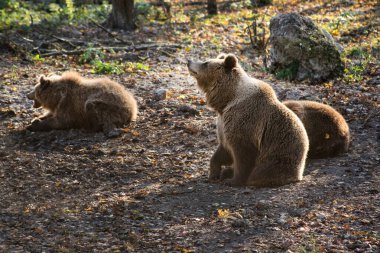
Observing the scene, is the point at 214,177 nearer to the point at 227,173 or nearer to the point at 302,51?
the point at 227,173

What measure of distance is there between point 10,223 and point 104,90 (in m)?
3.72

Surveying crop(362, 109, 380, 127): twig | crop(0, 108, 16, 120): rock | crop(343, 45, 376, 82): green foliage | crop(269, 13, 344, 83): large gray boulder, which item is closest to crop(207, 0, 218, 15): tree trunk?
crop(343, 45, 376, 82): green foliage

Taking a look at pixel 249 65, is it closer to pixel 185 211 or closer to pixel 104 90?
pixel 104 90

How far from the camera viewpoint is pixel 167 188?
23.0ft

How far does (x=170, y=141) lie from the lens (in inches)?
343

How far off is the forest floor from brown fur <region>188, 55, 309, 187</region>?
19 cm

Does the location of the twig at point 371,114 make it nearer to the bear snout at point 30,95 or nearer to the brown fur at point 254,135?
the brown fur at point 254,135

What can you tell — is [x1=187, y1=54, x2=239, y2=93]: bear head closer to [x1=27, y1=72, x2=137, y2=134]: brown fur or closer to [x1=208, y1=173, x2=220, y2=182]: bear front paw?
[x1=208, y1=173, x2=220, y2=182]: bear front paw

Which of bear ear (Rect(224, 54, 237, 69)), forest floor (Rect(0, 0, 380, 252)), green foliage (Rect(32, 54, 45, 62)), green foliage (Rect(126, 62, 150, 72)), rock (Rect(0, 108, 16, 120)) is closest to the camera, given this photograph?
forest floor (Rect(0, 0, 380, 252))

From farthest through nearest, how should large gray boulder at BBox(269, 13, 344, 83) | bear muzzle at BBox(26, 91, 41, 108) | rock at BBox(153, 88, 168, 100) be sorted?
large gray boulder at BBox(269, 13, 344, 83)
rock at BBox(153, 88, 168, 100)
bear muzzle at BBox(26, 91, 41, 108)

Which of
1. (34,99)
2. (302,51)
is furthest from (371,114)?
(34,99)

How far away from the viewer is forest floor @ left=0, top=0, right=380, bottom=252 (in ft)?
18.1

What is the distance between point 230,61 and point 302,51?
4779 mm

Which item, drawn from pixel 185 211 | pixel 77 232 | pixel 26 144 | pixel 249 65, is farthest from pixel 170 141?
pixel 249 65
